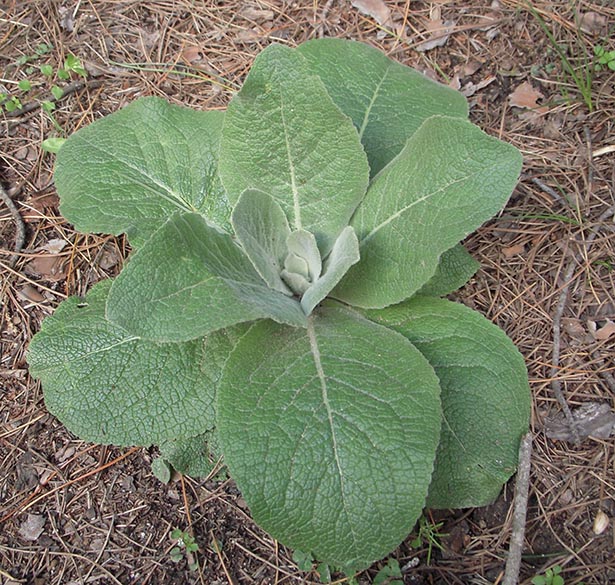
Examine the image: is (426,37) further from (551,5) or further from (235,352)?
(235,352)

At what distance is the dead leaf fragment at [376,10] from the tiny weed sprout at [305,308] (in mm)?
876

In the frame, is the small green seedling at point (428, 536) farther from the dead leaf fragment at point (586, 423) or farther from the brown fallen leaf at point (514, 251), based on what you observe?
the brown fallen leaf at point (514, 251)

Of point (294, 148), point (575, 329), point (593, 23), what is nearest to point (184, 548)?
point (294, 148)

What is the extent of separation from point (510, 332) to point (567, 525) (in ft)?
2.48

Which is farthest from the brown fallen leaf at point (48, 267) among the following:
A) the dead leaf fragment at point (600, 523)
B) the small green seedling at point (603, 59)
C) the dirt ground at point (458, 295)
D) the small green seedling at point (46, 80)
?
the small green seedling at point (603, 59)

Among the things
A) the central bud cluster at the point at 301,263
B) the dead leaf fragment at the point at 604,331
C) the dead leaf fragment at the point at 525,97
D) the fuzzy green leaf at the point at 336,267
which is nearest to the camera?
the fuzzy green leaf at the point at 336,267

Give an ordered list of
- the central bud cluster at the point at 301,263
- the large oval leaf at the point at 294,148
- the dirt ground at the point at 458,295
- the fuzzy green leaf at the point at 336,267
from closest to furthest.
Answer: the fuzzy green leaf at the point at 336,267 < the large oval leaf at the point at 294,148 < the central bud cluster at the point at 301,263 < the dirt ground at the point at 458,295

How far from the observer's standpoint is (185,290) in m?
1.80

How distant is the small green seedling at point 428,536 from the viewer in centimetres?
219

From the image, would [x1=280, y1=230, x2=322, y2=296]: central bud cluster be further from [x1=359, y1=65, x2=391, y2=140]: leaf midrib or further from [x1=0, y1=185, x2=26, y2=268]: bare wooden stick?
[x1=0, y1=185, x2=26, y2=268]: bare wooden stick

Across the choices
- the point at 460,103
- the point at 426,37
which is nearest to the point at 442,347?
the point at 460,103

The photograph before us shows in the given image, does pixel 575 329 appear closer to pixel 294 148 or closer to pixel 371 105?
pixel 371 105

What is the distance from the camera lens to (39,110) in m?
3.08

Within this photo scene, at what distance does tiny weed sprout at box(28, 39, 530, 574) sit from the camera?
5.68ft
